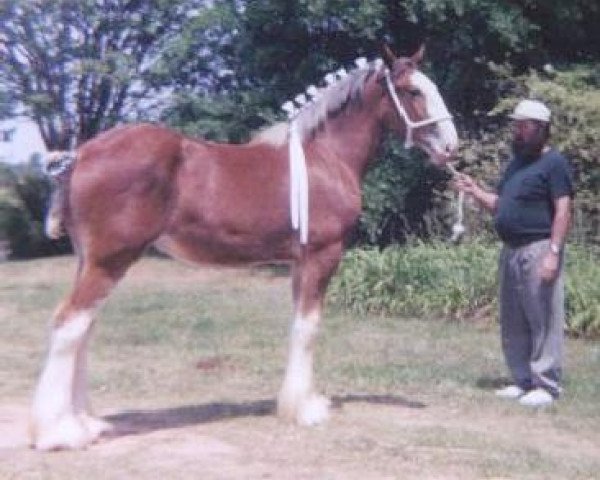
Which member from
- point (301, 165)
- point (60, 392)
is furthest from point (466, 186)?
point (60, 392)

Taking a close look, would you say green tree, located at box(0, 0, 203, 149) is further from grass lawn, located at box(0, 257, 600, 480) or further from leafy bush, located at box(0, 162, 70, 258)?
grass lawn, located at box(0, 257, 600, 480)

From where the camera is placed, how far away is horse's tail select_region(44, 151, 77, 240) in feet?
22.5

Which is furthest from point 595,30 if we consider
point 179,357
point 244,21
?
point 179,357

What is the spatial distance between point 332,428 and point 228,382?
6.37 ft

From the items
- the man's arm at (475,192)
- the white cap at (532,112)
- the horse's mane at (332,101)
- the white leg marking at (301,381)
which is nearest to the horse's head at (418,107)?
the horse's mane at (332,101)

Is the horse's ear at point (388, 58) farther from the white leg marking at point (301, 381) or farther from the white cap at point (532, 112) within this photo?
the white leg marking at point (301, 381)

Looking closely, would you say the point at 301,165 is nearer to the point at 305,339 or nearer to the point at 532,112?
the point at 305,339

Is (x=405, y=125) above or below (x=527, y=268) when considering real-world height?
above

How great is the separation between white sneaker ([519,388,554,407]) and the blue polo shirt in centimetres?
110

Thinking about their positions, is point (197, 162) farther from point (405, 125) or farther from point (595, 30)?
point (595, 30)

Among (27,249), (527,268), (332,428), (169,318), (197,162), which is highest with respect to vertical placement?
(197,162)

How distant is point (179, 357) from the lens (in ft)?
33.5

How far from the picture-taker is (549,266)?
7.82 metres

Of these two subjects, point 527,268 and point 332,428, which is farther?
point 527,268
